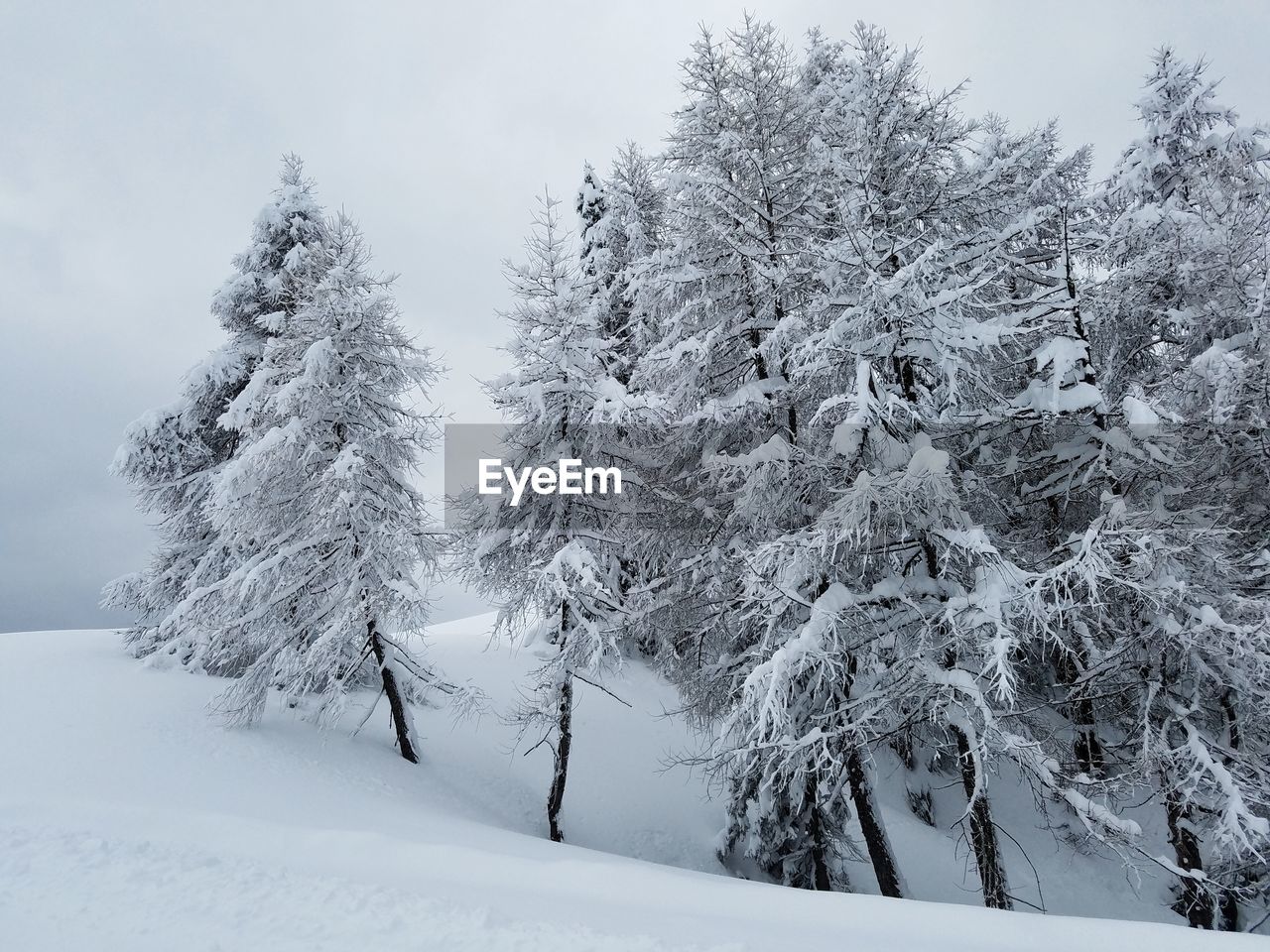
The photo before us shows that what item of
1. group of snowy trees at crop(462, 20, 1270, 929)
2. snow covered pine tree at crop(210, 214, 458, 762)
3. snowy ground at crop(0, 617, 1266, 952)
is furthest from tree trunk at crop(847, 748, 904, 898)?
snow covered pine tree at crop(210, 214, 458, 762)

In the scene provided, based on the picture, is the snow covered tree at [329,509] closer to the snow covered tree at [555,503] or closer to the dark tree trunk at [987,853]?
the snow covered tree at [555,503]

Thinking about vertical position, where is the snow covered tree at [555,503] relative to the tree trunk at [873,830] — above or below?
above

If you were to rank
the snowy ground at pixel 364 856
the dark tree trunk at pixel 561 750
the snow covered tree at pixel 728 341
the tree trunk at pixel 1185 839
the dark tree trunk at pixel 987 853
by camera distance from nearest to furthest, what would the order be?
1. the snowy ground at pixel 364 856
2. the dark tree trunk at pixel 987 853
3. the tree trunk at pixel 1185 839
4. the snow covered tree at pixel 728 341
5. the dark tree trunk at pixel 561 750

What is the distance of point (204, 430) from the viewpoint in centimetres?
1535

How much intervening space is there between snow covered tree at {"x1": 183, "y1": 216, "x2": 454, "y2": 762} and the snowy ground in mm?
1466

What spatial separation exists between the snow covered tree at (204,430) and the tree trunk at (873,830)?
526 inches

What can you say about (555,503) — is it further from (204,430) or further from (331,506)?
(204,430)

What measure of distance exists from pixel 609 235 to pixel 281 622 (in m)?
14.4

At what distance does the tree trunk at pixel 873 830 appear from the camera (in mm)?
8945

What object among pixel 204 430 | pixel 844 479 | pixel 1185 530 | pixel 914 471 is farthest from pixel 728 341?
pixel 204 430

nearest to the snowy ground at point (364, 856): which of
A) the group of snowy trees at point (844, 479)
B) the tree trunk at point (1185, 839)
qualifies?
the group of snowy trees at point (844, 479)

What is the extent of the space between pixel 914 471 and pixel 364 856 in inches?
285

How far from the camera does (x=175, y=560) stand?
15453 millimetres

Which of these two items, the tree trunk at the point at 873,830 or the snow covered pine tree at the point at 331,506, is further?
the snow covered pine tree at the point at 331,506
